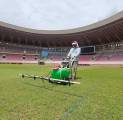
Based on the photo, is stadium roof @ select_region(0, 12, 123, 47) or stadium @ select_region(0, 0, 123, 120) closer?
stadium @ select_region(0, 0, 123, 120)

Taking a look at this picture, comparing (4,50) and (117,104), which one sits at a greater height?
(4,50)

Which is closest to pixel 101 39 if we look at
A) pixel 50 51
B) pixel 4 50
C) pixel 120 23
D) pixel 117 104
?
pixel 120 23

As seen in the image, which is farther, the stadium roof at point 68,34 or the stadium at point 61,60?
the stadium roof at point 68,34

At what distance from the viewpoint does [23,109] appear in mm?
5551

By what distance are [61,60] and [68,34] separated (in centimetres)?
1044

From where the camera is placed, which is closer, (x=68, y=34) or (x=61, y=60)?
(x=68, y=34)

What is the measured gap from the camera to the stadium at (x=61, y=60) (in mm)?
5309

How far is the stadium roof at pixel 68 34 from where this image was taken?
59.1 metres

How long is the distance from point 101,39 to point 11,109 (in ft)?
233

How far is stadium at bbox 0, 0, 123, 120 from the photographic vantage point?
17.4 feet

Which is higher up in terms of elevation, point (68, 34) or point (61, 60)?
point (68, 34)

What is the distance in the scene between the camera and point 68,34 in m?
73.2

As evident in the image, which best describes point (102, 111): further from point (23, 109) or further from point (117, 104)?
point (23, 109)

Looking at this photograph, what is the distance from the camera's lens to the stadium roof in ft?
194
